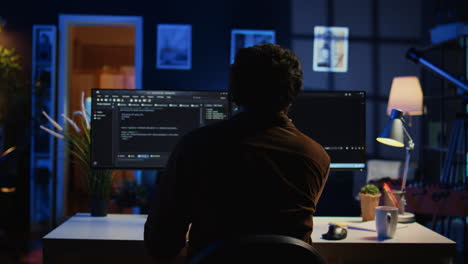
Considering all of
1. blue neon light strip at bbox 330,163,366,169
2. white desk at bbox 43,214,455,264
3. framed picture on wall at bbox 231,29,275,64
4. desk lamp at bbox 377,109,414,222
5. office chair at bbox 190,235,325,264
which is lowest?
white desk at bbox 43,214,455,264

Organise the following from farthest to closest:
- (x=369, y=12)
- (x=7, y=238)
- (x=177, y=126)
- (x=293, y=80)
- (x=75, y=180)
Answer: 1. (x=75, y=180)
2. (x=369, y=12)
3. (x=7, y=238)
4. (x=177, y=126)
5. (x=293, y=80)

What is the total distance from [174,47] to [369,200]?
13.0 feet

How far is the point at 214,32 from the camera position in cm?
553

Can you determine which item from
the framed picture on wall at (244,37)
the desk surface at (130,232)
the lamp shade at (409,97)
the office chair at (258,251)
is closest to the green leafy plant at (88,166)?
the desk surface at (130,232)

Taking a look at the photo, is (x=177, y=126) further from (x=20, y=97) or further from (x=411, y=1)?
(x=411, y=1)

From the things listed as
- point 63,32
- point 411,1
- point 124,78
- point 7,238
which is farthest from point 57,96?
point 411,1

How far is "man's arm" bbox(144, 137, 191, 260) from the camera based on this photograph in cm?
110

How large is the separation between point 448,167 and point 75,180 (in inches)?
221

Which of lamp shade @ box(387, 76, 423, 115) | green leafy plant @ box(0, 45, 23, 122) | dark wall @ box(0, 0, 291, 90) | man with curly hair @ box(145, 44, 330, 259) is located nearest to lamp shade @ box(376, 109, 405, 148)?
man with curly hair @ box(145, 44, 330, 259)

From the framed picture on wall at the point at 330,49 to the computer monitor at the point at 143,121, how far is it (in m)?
3.90

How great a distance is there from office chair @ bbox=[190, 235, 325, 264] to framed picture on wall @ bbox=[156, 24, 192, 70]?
4735mm

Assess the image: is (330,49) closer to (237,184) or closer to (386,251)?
(386,251)

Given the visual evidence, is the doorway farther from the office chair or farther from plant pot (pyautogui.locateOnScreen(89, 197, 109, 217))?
the office chair

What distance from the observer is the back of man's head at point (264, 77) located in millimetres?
1119
